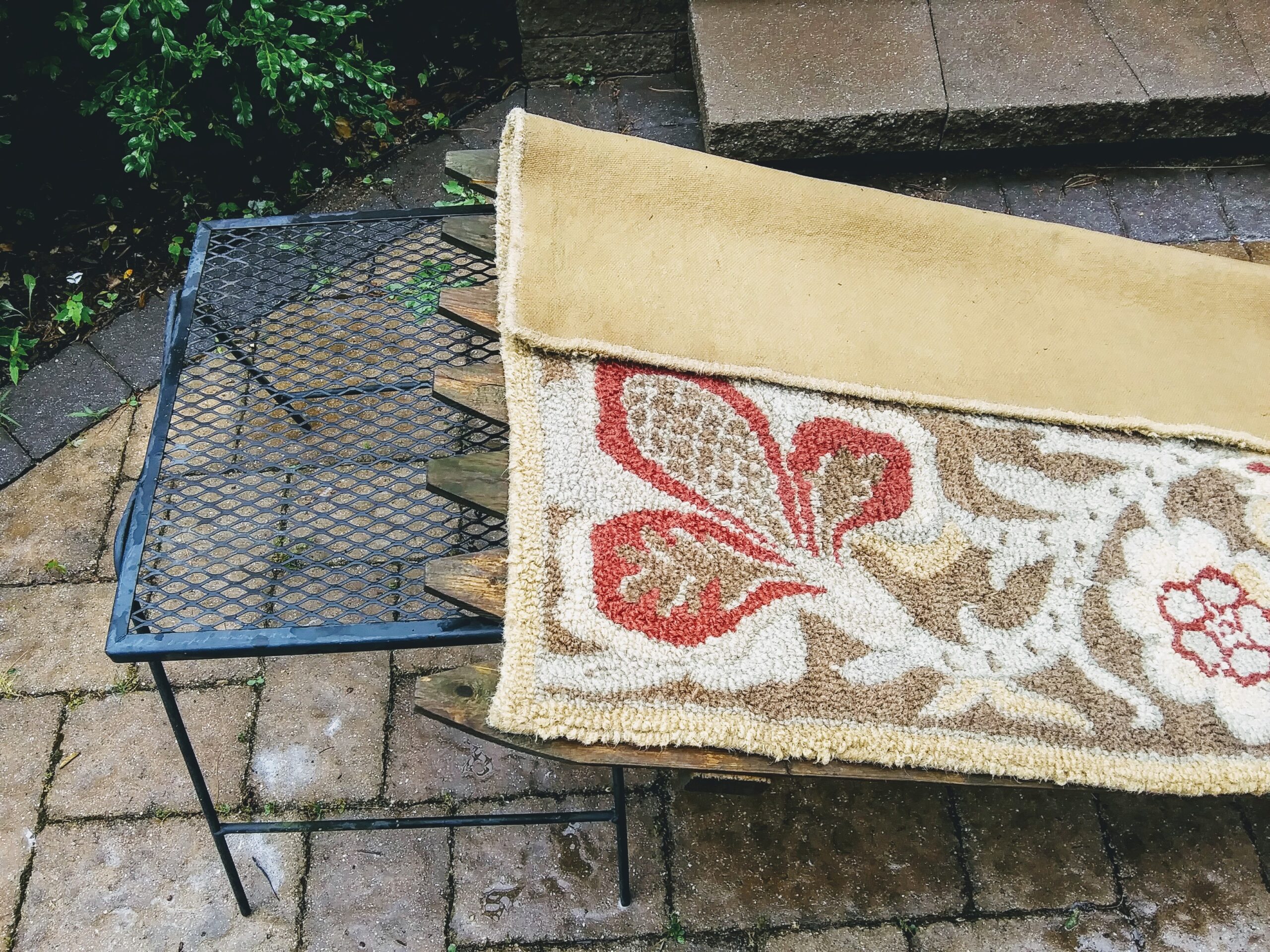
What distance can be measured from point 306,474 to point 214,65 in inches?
50.5

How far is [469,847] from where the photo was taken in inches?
76.4

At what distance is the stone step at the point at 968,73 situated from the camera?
2645mm

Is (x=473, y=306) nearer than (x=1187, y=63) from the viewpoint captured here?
Yes

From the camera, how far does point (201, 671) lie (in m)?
2.17

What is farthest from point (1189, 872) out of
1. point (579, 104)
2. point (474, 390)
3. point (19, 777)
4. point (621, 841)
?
point (579, 104)

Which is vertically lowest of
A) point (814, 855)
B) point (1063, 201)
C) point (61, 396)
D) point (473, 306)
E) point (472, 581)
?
point (814, 855)

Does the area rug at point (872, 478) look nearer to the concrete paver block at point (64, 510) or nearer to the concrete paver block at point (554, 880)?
the concrete paver block at point (554, 880)

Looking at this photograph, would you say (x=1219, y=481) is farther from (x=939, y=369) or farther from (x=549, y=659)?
(x=549, y=659)

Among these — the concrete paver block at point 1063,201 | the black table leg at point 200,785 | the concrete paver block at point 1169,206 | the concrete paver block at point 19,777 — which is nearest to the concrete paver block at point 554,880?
the black table leg at point 200,785

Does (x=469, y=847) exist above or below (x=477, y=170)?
below

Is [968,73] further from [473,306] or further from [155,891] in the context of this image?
[155,891]

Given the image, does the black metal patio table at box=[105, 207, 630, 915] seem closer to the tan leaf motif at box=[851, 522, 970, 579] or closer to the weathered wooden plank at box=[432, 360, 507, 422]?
the weathered wooden plank at box=[432, 360, 507, 422]

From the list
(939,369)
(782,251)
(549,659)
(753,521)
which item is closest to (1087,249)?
(939,369)

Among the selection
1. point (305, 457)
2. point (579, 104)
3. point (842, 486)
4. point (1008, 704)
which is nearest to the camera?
point (1008, 704)
